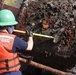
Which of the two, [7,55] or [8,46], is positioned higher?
[8,46]

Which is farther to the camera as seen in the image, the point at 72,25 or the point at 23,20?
the point at 23,20

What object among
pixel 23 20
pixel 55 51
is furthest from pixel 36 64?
pixel 23 20

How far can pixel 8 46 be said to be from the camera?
157 inches

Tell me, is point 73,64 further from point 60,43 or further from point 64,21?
point 64,21

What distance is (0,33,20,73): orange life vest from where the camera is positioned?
13.1ft

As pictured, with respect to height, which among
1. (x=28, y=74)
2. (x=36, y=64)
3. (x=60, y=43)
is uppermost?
(x=60, y=43)

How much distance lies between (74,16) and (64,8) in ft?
0.80

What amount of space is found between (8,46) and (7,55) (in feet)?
0.46

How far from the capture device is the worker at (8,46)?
3.99 metres

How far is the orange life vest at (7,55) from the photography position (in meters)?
3.98

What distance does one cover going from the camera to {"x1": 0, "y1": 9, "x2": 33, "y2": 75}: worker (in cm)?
399

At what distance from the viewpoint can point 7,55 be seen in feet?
13.3

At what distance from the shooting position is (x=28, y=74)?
622 centimetres

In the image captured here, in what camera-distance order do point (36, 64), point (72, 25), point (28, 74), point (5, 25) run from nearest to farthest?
1. point (5, 25)
2. point (72, 25)
3. point (36, 64)
4. point (28, 74)
